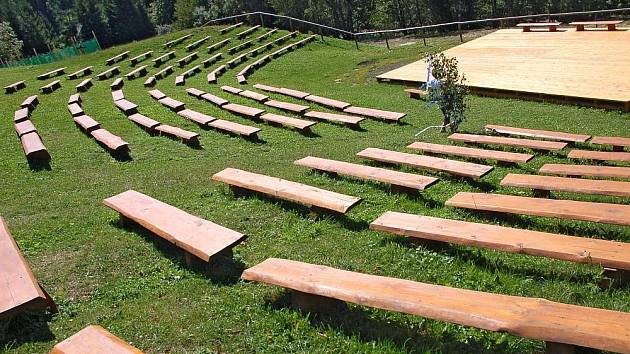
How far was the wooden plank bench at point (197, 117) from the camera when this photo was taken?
1370 cm

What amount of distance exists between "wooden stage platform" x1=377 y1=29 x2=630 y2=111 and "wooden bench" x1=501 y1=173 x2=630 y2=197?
863 cm

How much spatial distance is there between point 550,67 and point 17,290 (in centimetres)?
1865

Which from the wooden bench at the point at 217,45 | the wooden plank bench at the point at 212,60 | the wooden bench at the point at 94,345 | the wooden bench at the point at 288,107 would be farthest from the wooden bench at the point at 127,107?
the wooden bench at the point at 217,45

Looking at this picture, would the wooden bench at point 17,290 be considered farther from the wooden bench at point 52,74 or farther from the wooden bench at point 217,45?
the wooden bench at point 217,45

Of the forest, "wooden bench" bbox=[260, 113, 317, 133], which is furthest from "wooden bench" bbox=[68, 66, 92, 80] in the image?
the forest

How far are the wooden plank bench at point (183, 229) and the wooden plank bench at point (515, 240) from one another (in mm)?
1566

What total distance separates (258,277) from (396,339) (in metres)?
1.25

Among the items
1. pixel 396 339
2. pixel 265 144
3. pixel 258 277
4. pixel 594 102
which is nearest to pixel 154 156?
pixel 265 144

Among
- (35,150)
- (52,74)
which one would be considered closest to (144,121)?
(35,150)

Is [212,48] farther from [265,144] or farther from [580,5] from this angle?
[580,5]

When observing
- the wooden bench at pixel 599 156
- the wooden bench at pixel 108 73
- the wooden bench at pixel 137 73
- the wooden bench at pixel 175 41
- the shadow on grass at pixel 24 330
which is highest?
the wooden bench at pixel 175 41

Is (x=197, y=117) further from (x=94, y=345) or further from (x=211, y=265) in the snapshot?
(x=94, y=345)

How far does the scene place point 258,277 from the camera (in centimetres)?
428

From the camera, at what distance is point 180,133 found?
1233 cm
